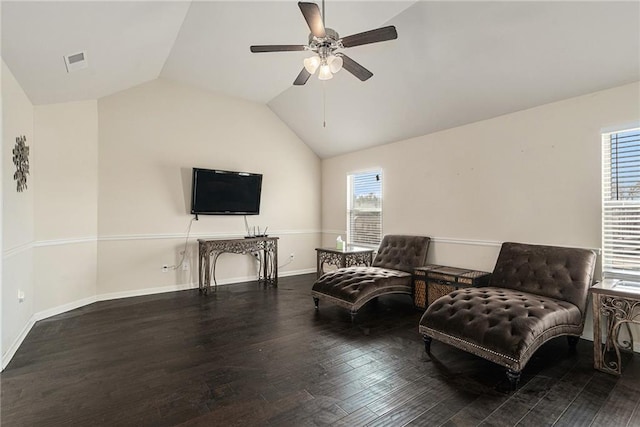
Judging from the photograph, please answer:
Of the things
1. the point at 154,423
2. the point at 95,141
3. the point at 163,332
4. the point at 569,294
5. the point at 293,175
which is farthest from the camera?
the point at 293,175

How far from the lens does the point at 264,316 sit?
149 inches

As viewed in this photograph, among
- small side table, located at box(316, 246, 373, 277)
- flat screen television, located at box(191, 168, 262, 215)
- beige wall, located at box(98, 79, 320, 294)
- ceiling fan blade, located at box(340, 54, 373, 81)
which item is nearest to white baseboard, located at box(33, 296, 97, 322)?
beige wall, located at box(98, 79, 320, 294)

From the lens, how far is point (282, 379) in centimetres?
233

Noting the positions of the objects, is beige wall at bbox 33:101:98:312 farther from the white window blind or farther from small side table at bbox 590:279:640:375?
the white window blind

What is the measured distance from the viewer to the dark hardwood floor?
75.5 inches

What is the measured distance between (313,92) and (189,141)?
2211mm

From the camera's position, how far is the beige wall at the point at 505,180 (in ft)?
10.2

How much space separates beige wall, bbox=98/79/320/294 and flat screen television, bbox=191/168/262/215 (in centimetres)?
20

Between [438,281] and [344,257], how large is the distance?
1.58 meters

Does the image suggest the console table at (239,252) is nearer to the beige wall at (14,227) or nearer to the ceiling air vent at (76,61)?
the beige wall at (14,227)

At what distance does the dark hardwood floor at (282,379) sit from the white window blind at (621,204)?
84 centimetres

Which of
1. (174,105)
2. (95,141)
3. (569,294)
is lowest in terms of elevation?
(569,294)

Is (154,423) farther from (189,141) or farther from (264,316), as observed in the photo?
(189,141)

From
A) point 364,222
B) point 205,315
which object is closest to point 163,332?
point 205,315
